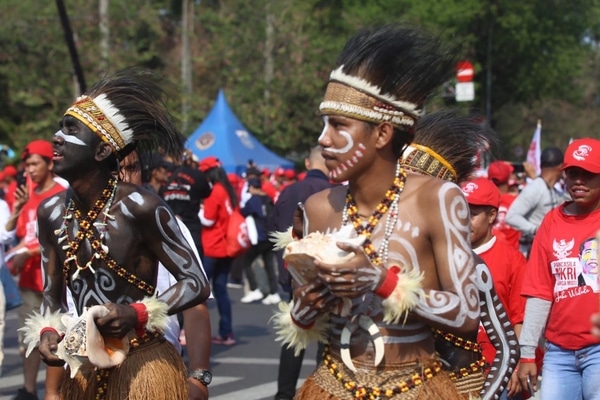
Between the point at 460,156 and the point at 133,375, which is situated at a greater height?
the point at 460,156

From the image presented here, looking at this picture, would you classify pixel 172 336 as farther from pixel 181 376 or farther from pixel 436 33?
pixel 436 33

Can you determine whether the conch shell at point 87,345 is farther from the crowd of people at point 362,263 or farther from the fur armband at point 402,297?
the fur armband at point 402,297

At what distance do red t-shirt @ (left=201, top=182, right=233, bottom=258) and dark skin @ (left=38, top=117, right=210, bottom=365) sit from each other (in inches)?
315

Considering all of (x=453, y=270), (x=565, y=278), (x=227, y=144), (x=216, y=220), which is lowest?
(x=565, y=278)

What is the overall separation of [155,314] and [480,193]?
2.21 meters

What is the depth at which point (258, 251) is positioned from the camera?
16.4 meters

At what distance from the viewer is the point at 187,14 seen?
42938mm

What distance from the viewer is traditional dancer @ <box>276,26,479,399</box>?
3.78 m

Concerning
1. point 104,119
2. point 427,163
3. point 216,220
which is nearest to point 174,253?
point 104,119

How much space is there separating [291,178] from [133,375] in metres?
18.4

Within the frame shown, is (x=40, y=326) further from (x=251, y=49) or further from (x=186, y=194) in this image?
(x=251, y=49)

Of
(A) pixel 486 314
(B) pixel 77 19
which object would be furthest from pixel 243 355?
(B) pixel 77 19

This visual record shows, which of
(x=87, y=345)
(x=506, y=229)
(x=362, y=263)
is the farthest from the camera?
(x=506, y=229)

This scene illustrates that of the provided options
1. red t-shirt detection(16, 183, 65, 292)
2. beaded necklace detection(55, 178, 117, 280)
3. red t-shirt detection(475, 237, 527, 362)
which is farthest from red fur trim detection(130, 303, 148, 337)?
red t-shirt detection(16, 183, 65, 292)
